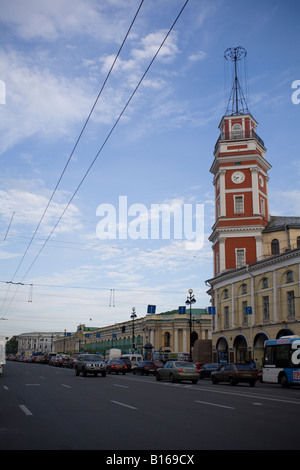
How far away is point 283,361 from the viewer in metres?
27.3

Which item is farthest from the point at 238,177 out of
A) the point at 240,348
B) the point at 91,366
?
the point at 91,366

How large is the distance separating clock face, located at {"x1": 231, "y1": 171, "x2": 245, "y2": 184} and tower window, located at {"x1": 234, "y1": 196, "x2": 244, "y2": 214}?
1.96 meters

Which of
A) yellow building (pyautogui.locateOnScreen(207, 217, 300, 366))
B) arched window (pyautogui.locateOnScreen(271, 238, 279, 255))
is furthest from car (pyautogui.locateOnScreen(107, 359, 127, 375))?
arched window (pyautogui.locateOnScreen(271, 238, 279, 255))

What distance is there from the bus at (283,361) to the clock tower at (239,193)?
2477 centimetres

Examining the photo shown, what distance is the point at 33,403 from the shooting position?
14.6 metres

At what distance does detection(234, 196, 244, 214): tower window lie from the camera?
55.8 metres

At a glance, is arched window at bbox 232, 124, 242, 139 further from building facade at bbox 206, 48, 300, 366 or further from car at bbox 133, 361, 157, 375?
car at bbox 133, 361, 157, 375

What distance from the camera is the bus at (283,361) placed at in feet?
85.8

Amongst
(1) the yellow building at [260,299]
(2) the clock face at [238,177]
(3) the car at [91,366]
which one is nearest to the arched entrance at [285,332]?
(1) the yellow building at [260,299]

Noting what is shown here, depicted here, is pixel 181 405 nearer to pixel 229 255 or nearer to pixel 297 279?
pixel 297 279

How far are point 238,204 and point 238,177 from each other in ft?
10.8

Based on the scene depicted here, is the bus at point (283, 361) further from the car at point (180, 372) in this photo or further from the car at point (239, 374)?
the car at point (180, 372)
